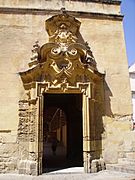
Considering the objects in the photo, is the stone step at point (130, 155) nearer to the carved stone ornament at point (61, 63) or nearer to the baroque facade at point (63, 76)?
the baroque facade at point (63, 76)

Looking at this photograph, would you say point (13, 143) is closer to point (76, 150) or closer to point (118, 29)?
point (76, 150)

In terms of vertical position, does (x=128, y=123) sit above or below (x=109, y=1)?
below

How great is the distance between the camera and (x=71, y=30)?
292 inches

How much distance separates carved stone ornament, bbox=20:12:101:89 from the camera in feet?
22.5

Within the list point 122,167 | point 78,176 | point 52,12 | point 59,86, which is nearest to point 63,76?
point 59,86

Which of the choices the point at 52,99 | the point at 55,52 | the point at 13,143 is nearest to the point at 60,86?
the point at 55,52

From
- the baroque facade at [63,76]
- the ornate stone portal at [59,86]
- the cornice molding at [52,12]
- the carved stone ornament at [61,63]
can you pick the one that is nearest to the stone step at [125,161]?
the baroque facade at [63,76]

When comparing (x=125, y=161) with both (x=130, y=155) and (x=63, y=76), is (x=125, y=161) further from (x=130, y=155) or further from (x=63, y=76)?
(x=63, y=76)

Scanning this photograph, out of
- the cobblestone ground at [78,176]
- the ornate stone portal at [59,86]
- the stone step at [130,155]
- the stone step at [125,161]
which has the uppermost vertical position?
the ornate stone portal at [59,86]

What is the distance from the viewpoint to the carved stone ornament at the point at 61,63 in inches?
270

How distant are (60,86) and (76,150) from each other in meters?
3.42

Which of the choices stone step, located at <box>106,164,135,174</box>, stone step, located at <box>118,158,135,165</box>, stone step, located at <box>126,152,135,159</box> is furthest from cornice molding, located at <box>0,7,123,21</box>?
stone step, located at <box>106,164,135,174</box>

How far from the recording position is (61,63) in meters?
7.01

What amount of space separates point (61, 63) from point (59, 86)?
24.9 inches
